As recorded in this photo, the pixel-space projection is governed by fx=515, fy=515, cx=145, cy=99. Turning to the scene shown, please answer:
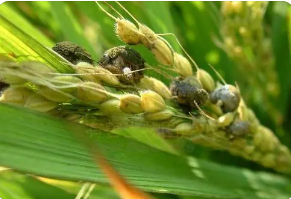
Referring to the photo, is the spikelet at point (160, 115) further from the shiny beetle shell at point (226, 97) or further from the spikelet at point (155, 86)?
the shiny beetle shell at point (226, 97)

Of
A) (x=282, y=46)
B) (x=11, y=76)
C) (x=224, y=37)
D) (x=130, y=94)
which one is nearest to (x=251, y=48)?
(x=224, y=37)

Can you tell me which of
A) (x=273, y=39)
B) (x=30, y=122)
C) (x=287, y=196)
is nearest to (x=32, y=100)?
(x=30, y=122)

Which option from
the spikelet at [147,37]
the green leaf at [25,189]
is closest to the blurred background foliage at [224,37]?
the green leaf at [25,189]

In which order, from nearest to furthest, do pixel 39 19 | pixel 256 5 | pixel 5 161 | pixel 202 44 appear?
1. pixel 5 161
2. pixel 256 5
3. pixel 202 44
4. pixel 39 19

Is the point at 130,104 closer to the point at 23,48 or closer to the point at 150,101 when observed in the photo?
the point at 150,101

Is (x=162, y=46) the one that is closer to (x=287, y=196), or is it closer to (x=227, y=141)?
(x=227, y=141)

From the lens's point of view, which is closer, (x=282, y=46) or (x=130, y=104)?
(x=130, y=104)

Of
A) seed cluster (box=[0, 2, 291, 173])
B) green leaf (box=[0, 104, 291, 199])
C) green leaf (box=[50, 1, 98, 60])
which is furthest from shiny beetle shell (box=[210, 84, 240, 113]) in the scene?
green leaf (box=[50, 1, 98, 60])
